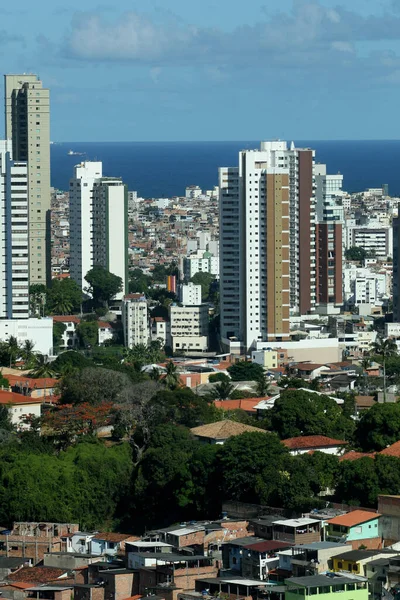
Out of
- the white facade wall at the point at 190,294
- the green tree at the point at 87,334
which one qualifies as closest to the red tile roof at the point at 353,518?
the green tree at the point at 87,334

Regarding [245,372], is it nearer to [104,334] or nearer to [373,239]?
[104,334]

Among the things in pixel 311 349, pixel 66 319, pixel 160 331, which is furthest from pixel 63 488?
pixel 66 319

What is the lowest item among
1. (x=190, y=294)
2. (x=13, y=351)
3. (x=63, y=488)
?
(x=63, y=488)

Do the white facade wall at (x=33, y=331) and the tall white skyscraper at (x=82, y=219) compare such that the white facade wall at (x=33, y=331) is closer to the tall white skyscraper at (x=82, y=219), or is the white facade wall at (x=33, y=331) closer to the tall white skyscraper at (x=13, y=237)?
the tall white skyscraper at (x=13, y=237)

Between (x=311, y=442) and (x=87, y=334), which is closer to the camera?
(x=311, y=442)

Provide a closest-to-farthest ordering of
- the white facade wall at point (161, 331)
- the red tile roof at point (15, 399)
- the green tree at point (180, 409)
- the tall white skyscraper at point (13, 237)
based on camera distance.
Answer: the green tree at point (180, 409), the red tile roof at point (15, 399), the tall white skyscraper at point (13, 237), the white facade wall at point (161, 331)

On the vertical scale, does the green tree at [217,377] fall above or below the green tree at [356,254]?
below

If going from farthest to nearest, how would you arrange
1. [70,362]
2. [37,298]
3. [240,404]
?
[37,298]
[70,362]
[240,404]

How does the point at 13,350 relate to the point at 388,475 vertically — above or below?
above
